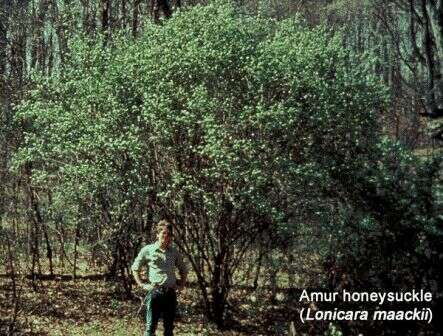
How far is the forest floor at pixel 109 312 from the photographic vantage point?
10375 mm

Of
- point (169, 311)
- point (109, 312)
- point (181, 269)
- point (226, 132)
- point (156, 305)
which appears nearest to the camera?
point (156, 305)

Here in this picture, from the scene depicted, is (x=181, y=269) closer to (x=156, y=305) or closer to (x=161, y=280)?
(x=161, y=280)

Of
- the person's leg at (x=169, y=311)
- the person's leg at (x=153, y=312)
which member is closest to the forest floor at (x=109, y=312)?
the person's leg at (x=169, y=311)

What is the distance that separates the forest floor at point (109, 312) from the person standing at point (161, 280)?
99.3 inches

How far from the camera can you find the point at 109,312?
38.2 ft

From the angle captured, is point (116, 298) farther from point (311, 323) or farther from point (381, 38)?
point (381, 38)

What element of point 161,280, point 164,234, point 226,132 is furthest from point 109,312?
point 164,234

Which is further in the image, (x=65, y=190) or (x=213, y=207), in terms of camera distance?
(x=65, y=190)

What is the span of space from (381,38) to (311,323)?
38102mm

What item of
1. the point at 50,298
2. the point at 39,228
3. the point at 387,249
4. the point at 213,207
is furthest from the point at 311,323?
the point at 39,228

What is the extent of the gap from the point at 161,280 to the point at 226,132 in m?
2.88

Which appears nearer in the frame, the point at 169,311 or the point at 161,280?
the point at 161,280

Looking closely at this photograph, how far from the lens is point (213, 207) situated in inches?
372

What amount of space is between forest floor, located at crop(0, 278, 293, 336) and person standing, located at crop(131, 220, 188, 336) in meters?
2.52
